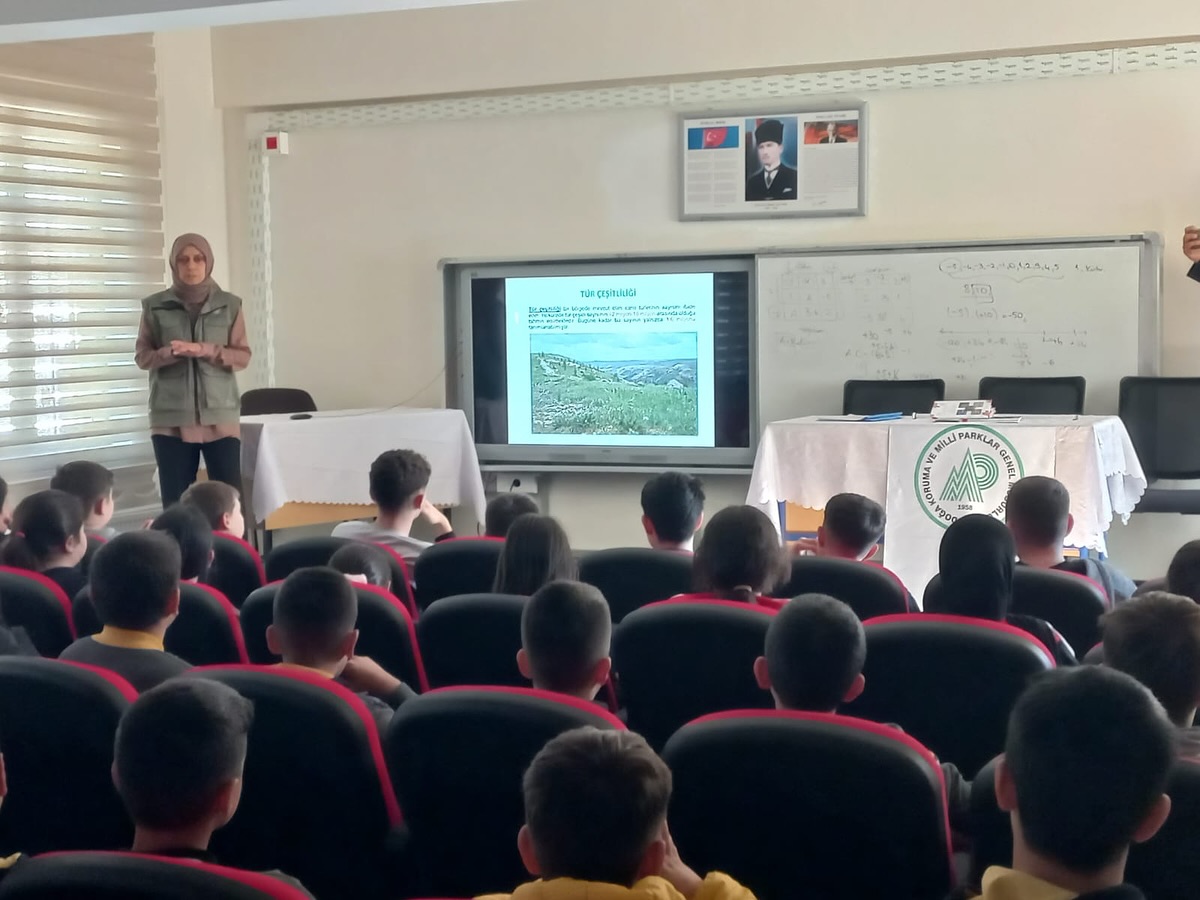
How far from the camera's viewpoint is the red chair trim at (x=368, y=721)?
1.94 meters

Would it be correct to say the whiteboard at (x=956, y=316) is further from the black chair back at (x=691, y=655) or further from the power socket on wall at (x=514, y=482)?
the black chair back at (x=691, y=655)

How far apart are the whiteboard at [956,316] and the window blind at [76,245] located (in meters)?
3.33

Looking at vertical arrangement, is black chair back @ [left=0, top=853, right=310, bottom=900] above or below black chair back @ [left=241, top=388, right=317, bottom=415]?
below

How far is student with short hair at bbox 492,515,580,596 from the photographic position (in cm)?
294

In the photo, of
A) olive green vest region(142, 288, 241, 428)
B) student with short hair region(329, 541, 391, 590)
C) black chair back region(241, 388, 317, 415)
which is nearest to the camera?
student with short hair region(329, 541, 391, 590)

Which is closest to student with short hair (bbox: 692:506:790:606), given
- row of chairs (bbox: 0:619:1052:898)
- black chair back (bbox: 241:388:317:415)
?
row of chairs (bbox: 0:619:1052:898)

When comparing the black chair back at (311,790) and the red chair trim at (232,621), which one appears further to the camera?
the red chair trim at (232,621)

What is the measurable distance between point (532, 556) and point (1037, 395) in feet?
12.1

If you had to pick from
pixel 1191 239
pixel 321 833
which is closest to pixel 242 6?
pixel 321 833

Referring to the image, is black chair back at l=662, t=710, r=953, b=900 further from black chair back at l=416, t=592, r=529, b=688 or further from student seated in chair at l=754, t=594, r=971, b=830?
black chair back at l=416, t=592, r=529, b=688

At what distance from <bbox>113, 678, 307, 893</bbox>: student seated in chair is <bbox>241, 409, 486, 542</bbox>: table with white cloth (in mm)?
4126

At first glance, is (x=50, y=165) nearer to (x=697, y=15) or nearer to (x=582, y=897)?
(x=697, y=15)

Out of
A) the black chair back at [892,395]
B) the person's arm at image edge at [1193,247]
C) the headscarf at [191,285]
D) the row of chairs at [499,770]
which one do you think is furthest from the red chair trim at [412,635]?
the person's arm at image edge at [1193,247]

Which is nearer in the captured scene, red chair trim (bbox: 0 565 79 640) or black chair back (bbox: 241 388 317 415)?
red chair trim (bbox: 0 565 79 640)
